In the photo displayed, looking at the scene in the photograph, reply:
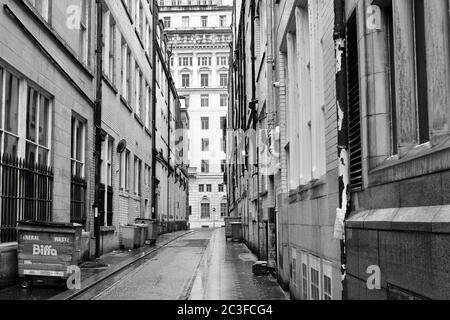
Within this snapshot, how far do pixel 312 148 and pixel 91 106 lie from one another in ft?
38.1

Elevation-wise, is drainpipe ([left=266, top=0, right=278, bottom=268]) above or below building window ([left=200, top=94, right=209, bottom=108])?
below

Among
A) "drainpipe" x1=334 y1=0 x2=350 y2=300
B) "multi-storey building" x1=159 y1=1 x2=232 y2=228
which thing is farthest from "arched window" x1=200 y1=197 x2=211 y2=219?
"drainpipe" x1=334 y1=0 x2=350 y2=300

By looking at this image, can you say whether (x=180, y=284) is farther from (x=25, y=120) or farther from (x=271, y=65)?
(x=271, y=65)

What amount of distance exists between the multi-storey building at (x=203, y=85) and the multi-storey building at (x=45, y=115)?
66.9 meters

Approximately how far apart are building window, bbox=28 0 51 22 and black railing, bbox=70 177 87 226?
15.6 feet

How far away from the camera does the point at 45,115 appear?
555 inches

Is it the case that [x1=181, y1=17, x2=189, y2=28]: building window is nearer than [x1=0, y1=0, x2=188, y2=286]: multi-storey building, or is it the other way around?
[x1=0, y1=0, x2=188, y2=286]: multi-storey building

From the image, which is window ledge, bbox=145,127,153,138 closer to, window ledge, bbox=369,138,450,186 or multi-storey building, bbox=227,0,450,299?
multi-storey building, bbox=227,0,450,299

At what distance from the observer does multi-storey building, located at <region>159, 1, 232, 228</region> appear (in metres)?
85.6

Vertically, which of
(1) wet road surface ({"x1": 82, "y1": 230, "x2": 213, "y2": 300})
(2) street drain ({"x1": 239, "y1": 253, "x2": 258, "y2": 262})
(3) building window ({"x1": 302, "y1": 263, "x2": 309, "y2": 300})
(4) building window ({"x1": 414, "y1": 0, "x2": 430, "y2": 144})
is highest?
(4) building window ({"x1": 414, "y1": 0, "x2": 430, "y2": 144})

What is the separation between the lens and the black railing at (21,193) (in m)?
10.9

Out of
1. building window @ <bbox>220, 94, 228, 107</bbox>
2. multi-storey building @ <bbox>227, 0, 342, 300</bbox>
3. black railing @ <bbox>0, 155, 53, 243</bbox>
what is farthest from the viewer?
building window @ <bbox>220, 94, 228, 107</bbox>

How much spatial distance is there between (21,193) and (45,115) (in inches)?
115

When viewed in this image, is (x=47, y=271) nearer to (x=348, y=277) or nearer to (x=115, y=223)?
(x=348, y=277)
